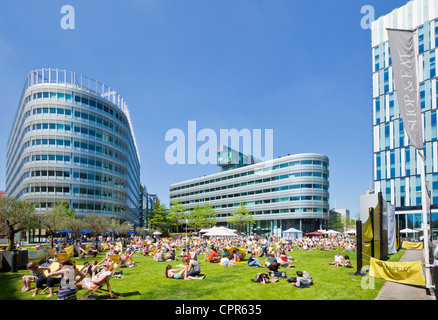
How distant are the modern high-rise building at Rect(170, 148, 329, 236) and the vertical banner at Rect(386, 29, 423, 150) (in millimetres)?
78070

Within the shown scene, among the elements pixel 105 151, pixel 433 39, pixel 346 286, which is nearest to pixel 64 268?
pixel 346 286

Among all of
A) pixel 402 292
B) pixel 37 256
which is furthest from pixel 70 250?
pixel 402 292

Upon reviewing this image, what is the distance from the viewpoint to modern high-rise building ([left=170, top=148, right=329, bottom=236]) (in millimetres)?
89562

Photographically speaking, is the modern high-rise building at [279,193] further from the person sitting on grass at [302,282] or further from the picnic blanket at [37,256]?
the person sitting on grass at [302,282]

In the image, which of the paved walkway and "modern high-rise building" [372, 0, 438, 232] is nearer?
the paved walkway

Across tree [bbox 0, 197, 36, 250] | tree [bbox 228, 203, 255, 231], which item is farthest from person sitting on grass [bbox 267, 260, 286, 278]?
tree [bbox 228, 203, 255, 231]

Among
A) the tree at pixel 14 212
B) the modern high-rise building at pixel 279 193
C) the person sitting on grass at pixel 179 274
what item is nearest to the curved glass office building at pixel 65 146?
the tree at pixel 14 212

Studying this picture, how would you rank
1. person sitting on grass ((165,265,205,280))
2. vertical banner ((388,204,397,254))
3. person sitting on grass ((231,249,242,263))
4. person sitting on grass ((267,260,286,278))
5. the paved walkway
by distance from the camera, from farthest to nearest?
vertical banner ((388,204,397,254)), person sitting on grass ((231,249,242,263)), person sitting on grass ((165,265,205,280)), person sitting on grass ((267,260,286,278)), the paved walkway

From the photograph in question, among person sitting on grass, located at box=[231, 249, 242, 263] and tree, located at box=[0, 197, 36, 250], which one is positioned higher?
tree, located at box=[0, 197, 36, 250]

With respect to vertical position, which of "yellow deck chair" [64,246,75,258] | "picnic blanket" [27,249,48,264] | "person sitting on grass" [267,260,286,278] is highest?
A: "person sitting on grass" [267,260,286,278]

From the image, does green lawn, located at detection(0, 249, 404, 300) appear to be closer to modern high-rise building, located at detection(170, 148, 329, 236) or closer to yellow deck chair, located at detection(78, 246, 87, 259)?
yellow deck chair, located at detection(78, 246, 87, 259)

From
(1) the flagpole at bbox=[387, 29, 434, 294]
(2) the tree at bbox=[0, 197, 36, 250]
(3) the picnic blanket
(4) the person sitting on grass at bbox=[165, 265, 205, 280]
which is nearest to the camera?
(1) the flagpole at bbox=[387, 29, 434, 294]
